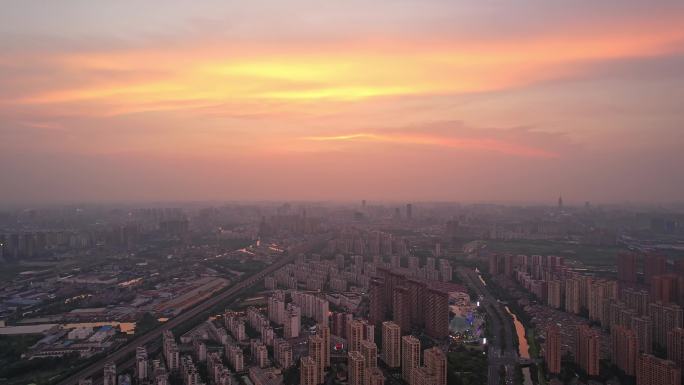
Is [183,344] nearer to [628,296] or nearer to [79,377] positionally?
[79,377]

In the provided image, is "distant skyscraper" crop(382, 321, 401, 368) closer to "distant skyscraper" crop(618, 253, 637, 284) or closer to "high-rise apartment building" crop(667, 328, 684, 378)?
"high-rise apartment building" crop(667, 328, 684, 378)

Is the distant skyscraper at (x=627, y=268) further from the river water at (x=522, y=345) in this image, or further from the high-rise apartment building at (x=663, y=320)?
the high-rise apartment building at (x=663, y=320)

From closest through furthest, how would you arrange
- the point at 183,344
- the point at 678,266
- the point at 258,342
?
the point at 258,342 → the point at 183,344 → the point at 678,266

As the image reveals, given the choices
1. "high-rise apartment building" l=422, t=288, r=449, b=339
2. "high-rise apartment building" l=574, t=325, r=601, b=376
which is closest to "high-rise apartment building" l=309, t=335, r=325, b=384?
"high-rise apartment building" l=422, t=288, r=449, b=339

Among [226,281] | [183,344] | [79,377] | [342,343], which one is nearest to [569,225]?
[226,281]

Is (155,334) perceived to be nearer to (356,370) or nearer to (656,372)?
(356,370)

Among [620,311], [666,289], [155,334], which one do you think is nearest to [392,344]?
[620,311]
